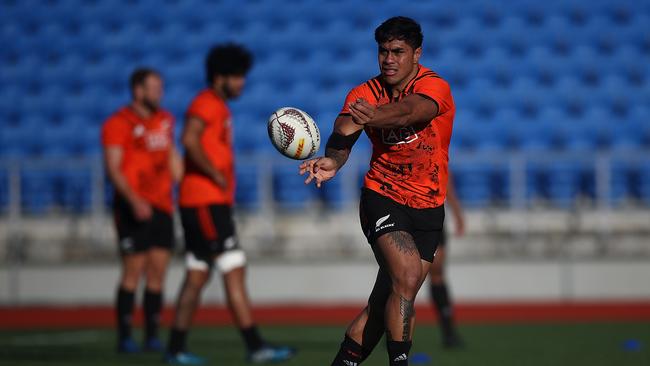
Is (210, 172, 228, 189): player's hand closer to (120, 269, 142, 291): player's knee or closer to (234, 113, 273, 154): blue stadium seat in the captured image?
(120, 269, 142, 291): player's knee

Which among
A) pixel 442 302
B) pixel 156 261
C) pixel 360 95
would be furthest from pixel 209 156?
pixel 360 95

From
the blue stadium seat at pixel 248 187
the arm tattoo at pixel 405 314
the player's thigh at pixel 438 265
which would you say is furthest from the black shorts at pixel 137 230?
the blue stadium seat at pixel 248 187

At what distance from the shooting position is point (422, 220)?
6234mm

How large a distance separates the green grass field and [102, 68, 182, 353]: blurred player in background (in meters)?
0.50

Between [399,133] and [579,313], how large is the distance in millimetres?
8431

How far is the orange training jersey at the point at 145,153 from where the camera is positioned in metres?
10.1

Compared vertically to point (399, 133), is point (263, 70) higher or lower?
higher

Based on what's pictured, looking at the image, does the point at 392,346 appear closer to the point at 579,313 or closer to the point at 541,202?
the point at 579,313

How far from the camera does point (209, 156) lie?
30.0 feet

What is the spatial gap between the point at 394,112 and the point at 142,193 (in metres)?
4.98

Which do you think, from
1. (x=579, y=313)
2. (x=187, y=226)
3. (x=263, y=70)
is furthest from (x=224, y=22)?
(x=187, y=226)

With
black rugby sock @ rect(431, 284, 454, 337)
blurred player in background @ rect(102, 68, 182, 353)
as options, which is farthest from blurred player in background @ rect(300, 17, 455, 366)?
blurred player in background @ rect(102, 68, 182, 353)

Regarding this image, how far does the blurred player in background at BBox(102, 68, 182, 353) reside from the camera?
9992mm

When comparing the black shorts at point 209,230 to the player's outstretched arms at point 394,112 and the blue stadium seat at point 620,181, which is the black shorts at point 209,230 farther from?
the blue stadium seat at point 620,181
